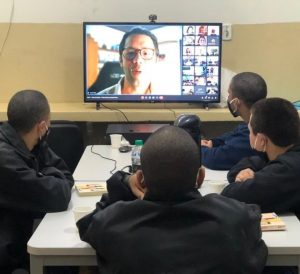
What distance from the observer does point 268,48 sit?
4219mm

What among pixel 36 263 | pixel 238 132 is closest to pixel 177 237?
pixel 36 263

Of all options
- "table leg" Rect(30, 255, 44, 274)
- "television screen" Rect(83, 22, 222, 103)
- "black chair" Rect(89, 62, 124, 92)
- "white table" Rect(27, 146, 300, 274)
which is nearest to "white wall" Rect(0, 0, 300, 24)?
"television screen" Rect(83, 22, 222, 103)

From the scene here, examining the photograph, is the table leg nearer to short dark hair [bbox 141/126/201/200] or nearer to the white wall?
short dark hair [bbox 141/126/201/200]

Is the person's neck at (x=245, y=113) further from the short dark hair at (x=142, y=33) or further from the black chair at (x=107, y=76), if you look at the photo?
the black chair at (x=107, y=76)

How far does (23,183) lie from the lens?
2.01m

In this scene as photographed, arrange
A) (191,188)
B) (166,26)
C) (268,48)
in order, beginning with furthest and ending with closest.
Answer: (268,48)
(166,26)
(191,188)

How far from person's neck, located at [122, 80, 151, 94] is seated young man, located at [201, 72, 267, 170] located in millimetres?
988

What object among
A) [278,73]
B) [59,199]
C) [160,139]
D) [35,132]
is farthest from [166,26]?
[160,139]

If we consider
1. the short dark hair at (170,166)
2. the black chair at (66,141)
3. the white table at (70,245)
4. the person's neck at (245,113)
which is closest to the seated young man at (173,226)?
the short dark hair at (170,166)

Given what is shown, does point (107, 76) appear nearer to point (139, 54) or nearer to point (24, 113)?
point (139, 54)

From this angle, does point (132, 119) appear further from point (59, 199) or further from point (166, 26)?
point (59, 199)

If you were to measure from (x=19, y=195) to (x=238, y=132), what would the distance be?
1.28m

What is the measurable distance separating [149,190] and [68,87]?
2.93 meters

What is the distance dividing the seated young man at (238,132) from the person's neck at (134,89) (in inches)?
38.9
